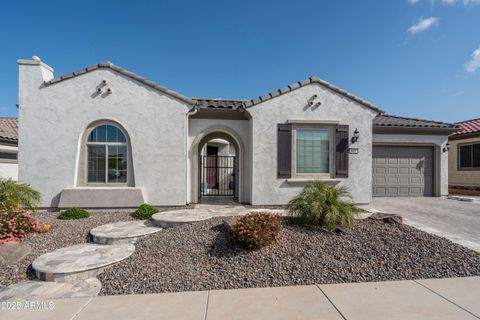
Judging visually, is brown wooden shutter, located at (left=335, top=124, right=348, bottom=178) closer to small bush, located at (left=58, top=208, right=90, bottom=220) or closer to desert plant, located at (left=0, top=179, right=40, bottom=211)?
small bush, located at (left=58, top=208, right=90, bottom=220)

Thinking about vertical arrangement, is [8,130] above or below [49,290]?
above

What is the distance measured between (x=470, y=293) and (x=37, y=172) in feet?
37.5

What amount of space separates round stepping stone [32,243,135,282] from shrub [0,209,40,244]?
131 cm

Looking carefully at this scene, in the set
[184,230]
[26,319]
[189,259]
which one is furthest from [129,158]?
[26,319]

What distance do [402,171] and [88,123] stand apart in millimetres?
14245

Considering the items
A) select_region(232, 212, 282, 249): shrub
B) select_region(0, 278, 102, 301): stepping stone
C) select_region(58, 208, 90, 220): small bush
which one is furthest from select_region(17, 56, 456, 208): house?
select_region(0, 278, 102, 301): stepping stone

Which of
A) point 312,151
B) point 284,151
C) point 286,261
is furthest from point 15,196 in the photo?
point 312,151

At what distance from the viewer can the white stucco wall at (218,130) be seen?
8594 mm

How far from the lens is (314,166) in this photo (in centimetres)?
873

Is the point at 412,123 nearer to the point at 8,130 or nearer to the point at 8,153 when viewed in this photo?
the point at 8,153

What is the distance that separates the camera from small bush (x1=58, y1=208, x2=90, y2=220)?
6781 mm

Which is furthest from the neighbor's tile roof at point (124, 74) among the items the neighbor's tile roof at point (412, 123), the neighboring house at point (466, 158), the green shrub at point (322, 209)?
the neighboring house at point (466, 158)

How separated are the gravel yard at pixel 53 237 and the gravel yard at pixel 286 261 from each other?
1667 millimetres

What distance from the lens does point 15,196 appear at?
630cm
